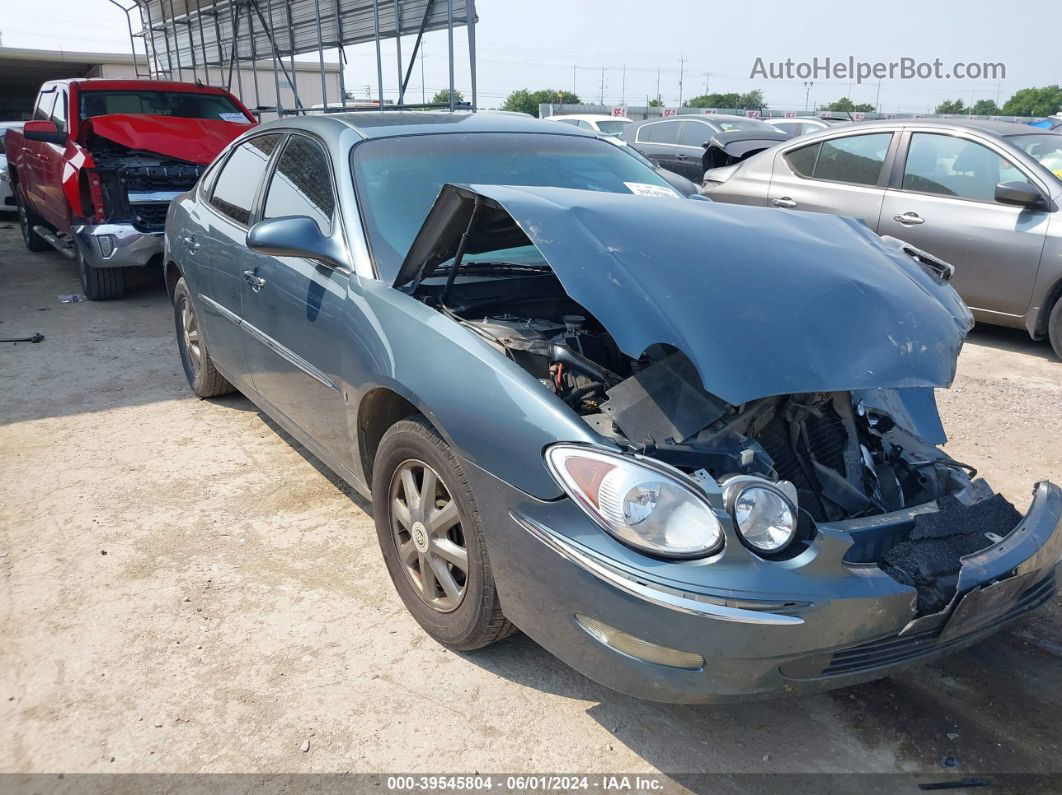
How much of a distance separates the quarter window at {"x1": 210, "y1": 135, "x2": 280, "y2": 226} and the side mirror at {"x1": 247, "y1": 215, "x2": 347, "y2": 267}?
92cm

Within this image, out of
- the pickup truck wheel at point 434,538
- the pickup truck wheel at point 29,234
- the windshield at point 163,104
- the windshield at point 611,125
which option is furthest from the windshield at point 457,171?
the windshield at point 611,125

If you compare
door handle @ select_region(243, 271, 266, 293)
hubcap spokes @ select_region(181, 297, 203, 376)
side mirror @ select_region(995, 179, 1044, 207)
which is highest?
side mirror @ select_region(995, 179, 1044, 207)

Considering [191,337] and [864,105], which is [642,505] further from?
[864,105]

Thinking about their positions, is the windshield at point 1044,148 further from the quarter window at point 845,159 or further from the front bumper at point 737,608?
the front bumper at point 737,608

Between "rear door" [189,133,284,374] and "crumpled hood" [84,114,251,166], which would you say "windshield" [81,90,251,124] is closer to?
"crumpled hood" [84,114,251,166]

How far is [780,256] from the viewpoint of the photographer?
2654 mm

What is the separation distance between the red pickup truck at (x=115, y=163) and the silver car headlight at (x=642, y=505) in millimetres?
6059

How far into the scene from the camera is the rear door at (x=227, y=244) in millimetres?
3887

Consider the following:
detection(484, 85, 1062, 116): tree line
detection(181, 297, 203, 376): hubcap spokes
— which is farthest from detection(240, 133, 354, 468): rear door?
detection(484, 85, 1062, 116): tree line

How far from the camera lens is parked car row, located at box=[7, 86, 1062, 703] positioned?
201cm

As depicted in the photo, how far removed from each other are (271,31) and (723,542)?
13.9 meters

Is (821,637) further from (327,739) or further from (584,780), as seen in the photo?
(327,739)

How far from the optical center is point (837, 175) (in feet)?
21.9

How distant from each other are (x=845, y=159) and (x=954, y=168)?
862mm
